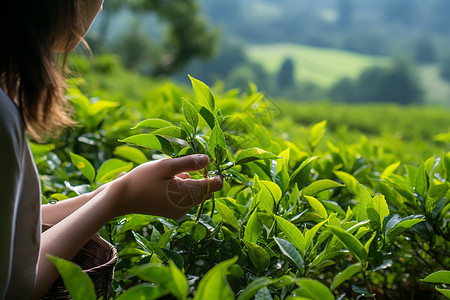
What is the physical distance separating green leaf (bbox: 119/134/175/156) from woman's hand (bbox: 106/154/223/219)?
36mm

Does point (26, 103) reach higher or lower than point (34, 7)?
lower

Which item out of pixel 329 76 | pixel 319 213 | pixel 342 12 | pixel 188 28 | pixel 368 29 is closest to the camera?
pixel 319 213

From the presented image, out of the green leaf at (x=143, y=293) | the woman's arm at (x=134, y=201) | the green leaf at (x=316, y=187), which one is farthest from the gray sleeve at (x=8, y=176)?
the green leaf at (x=316, y=187)

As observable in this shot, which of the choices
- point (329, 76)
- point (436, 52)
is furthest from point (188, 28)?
point (436, 52)

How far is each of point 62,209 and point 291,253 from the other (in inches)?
19.3

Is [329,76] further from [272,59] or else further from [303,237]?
[303,237]

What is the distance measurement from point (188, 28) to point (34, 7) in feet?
82.1

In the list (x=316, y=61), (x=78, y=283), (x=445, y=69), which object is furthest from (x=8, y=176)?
(x=445, y=69)

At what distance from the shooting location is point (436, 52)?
50.1 metres

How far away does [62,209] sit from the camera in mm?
974

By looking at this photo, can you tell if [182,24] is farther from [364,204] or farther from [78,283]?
[78,283]

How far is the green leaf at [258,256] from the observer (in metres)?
0.83

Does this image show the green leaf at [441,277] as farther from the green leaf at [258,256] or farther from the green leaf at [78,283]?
the green leaf at [78,283]

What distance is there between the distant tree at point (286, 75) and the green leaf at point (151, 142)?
43.6m
